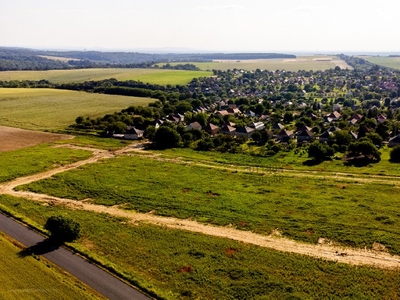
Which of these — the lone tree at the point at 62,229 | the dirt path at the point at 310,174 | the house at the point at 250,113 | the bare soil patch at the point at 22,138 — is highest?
the lone tree at the point at 62,229

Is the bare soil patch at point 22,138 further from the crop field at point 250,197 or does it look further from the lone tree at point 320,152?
the lone tree at point 320,152

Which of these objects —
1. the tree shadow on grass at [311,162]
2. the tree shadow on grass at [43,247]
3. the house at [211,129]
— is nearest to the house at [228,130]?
the house at [211,129]

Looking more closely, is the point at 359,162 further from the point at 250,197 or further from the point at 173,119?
the point at 173,119

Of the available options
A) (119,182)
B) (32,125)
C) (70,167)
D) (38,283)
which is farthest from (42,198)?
(32,125)

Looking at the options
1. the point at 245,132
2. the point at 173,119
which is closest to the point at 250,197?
the point at 245,132

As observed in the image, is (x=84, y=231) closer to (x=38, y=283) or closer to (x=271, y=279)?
(x=38, y=283)

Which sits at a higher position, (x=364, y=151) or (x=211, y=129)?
(x=364, y=151)

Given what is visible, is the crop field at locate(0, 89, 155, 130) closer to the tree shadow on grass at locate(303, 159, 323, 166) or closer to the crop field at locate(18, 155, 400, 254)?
the crop field at locate(18, 155, 400, 254)
